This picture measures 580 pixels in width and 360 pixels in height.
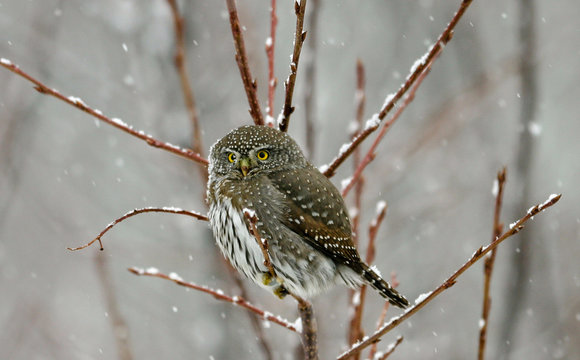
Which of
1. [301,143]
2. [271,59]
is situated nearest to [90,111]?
[271,59]

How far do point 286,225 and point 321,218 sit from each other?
0.64 feet

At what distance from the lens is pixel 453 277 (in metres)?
2.35

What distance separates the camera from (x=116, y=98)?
25.9ft

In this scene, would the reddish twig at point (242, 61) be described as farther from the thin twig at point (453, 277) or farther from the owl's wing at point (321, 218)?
the thin twig at point (453, 277)

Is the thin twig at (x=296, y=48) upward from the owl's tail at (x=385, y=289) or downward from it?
upward

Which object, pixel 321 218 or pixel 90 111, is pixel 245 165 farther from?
pixel 90 111

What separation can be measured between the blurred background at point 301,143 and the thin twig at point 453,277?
3.45ft

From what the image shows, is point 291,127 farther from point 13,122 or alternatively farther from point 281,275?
point 281,275

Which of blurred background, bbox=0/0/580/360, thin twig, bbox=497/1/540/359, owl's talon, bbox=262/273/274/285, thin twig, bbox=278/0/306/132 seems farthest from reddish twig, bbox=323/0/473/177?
thin twig, bbox=497/1/540/359

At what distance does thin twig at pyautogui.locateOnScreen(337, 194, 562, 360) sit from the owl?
0.97m

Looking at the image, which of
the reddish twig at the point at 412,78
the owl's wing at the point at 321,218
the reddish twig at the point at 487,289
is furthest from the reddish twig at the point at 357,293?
the reddish twig at the point at 487,289

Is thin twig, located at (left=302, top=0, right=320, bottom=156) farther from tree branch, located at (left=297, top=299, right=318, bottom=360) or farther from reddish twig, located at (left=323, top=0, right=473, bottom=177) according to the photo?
tree branch, located at (left=297, top=299, right=318, bottom=360)

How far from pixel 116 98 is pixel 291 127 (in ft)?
11.5

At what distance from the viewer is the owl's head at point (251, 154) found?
3762 millimetres
